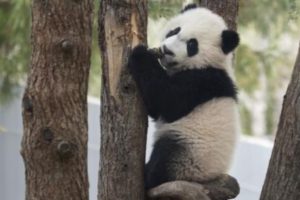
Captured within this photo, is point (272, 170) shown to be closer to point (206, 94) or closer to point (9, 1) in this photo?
point (206, 94)

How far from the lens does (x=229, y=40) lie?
312 cm

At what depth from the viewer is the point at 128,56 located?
2.70 meters

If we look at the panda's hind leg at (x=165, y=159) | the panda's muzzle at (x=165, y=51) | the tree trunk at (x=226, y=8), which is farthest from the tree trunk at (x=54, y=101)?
the tree trunk at (x=226, y=8)

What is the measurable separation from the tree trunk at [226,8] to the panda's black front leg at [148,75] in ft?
1.70

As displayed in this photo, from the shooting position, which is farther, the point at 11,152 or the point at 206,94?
the point at 11,152

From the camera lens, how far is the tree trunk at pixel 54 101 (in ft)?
7.34

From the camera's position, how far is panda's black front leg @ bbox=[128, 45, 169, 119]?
2.73 meters

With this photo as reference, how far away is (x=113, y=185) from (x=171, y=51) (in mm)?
746

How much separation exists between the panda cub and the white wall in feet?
6.62

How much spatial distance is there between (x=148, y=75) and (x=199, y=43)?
1.41ft

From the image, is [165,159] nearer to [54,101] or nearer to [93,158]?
[54,101]

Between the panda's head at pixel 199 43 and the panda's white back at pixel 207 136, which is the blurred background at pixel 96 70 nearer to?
the panda's head at pixel 199 43

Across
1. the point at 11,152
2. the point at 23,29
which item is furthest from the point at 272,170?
the point at 11,152

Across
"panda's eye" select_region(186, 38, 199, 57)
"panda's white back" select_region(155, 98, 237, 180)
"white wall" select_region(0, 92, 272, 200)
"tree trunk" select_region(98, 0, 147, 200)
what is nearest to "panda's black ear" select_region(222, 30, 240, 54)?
"panda's eye" select_region(186, 38, 199, 57)
